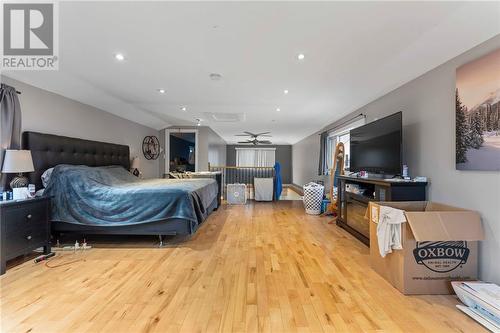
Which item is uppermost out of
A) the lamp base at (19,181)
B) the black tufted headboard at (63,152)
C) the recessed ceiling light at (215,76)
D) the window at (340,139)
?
the recessed ceiling light at (215,76)

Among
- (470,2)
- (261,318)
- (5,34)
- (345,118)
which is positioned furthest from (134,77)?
(345,118)

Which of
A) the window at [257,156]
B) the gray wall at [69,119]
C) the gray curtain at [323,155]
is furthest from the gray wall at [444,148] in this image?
the window at [257,156]

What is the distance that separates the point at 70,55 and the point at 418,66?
3721 mm

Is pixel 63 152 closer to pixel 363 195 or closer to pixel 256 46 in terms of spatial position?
pixel 256 46

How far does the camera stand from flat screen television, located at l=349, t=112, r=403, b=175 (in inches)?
107

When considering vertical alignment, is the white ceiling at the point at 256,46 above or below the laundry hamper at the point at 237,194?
above

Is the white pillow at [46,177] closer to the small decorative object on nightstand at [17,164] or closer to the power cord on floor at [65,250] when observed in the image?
the small decorative object on nightstand at [17,164]

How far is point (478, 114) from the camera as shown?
191 cm

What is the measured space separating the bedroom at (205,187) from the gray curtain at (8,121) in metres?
0.01

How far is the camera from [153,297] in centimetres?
183

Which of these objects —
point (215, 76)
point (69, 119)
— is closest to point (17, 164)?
point (69, 119)

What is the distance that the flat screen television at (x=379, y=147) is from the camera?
2.71 meters

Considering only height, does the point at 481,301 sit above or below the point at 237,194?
below

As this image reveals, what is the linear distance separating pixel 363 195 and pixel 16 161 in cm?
411
